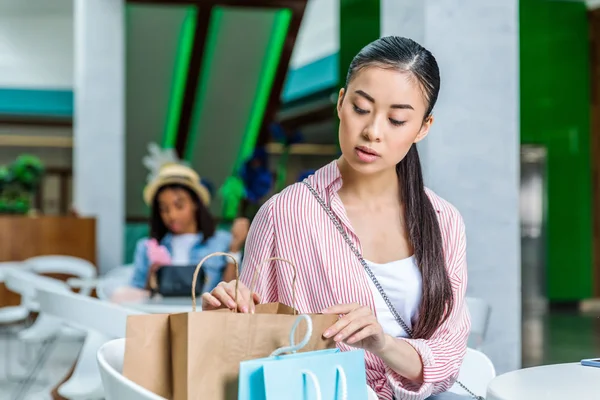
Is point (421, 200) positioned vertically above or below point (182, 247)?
above

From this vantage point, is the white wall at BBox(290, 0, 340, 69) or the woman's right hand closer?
the woman's right hand

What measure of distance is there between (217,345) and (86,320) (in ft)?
5.71

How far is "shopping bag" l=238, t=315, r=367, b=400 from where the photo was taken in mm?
1202

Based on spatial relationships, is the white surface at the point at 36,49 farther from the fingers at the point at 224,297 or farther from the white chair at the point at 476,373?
the fingers at the point at 224,297

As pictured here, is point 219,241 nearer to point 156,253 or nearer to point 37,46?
point 156,253

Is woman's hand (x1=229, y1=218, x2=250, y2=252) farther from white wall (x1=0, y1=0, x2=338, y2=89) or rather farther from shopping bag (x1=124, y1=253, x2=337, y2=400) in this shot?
white wall (x1=0, y1=0, x2=338, y2=89)

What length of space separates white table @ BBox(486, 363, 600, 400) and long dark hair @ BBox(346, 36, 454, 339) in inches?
7.6

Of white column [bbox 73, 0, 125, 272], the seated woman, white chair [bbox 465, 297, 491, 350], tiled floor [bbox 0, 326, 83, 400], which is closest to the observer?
white chair [bbox 465, 297, 491, 350]

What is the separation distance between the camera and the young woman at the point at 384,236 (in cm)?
162

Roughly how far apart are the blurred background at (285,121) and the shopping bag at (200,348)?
6.31 ft

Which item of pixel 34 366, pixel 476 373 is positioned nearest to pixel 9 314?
pixel 34 366

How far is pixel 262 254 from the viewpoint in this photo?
1.74 meters

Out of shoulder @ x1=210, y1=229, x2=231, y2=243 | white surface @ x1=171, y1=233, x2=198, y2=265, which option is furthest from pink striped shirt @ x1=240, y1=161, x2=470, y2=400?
shoulder @ x1=210, y1=229, x2=231, y2=243

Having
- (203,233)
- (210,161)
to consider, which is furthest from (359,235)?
(210,161)
